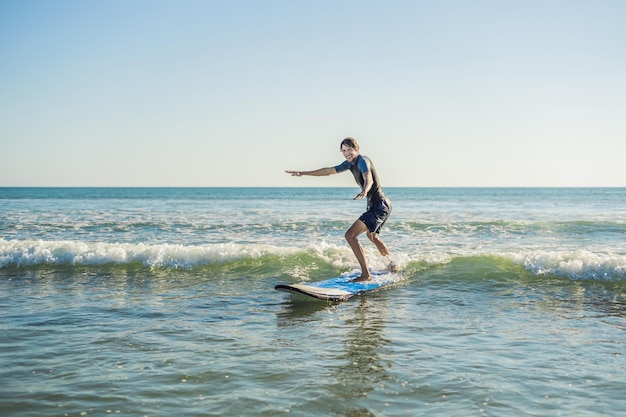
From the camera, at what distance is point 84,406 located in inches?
168

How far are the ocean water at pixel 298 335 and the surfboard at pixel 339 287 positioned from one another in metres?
0.19

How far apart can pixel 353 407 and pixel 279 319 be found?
10.6ft

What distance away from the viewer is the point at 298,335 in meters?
6.48

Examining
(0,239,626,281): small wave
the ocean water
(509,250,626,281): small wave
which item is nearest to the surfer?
the ocean water

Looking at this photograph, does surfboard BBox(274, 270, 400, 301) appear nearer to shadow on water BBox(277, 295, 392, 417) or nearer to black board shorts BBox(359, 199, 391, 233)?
shadow on water BBox(277, 295, 392, 417)

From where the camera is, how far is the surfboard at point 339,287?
8.40 m

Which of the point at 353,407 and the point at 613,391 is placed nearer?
the point at 353,407

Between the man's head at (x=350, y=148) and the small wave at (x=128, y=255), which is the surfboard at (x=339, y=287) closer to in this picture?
the man's head at (x=350, y=148)

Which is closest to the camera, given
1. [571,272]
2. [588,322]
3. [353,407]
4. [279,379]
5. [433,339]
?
[353,407]

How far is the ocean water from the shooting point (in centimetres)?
441

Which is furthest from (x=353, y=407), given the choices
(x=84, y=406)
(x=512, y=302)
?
(x=512, y=302)

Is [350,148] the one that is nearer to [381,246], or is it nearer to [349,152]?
[349,152]

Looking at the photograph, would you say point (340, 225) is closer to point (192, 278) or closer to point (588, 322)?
point (192, 278)

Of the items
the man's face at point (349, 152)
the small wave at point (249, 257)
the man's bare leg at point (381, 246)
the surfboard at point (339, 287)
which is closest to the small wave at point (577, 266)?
the small wave at point (249, 257)
